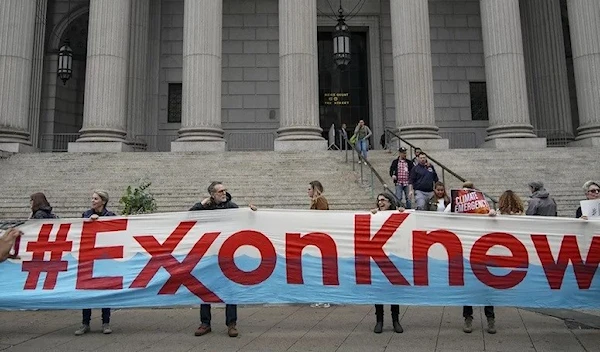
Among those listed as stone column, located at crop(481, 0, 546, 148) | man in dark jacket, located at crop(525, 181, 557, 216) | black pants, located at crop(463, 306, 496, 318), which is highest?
stone column, located at crop(481, 0, 546, 148)

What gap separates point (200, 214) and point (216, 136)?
1308 centimetres

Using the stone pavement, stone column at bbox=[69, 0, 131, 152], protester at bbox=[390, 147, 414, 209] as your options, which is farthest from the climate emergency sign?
stone column at bbox=[69, 0, 131, 152]

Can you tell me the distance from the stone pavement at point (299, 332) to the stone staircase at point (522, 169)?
7413mm

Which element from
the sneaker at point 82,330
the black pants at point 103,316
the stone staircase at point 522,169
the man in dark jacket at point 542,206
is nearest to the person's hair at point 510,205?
the man in dark jacket at point 542,206

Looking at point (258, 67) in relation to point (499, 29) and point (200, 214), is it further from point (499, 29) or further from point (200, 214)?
point (200, 214)

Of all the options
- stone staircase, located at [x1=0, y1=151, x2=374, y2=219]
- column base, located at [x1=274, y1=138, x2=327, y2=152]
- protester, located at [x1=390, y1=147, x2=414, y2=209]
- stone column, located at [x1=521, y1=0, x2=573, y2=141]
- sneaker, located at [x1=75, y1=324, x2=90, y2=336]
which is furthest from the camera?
stone column, located at [x1=521, y1=0, x2=573, y2=141]

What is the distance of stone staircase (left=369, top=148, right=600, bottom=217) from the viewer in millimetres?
14648

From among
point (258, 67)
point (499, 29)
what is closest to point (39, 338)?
point (499, 29)

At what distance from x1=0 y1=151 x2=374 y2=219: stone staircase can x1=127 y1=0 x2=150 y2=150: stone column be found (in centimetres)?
672

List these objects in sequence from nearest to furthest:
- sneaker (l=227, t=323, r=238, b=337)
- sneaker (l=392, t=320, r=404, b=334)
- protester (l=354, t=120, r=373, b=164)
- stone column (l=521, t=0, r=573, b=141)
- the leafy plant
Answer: sneaker (l=227, t=323, r=238, b=337) → sneaker (l=392, t=320, r=404, b=334) → the leafy plant → protester (l=354, t=120, r=373, b=164) → stone column (l=521, t=0, r=573, b=141)

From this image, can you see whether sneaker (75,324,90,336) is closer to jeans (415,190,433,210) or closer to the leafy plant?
the leafy plant

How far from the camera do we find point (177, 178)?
16.0 m

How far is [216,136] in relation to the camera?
19.9 metres

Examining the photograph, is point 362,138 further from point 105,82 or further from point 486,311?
point 486,311
